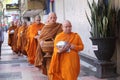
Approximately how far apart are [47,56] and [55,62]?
1.10m

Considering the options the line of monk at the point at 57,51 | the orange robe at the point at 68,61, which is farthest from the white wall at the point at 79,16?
the orange robe at the point at 68,61

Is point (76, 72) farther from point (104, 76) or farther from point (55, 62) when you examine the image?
point (104, 76)

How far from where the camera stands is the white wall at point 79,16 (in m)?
11.5

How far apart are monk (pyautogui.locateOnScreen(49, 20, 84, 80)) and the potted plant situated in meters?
1.93

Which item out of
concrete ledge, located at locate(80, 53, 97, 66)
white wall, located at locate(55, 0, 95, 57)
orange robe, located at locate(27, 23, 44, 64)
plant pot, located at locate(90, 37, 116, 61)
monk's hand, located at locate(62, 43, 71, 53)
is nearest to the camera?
monk's hand, located at locate(62, 43, 71, 53)

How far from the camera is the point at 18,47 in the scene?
1537 cm

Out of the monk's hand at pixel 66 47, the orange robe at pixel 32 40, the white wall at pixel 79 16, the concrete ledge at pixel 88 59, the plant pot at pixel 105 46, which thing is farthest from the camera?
the white wall at pixel 79 16

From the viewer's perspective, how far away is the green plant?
8.63 metres

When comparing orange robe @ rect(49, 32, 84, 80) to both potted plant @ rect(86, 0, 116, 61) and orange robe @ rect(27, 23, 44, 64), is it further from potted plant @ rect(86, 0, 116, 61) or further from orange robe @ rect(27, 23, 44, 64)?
orange robe @ rect(27, 23, 44, 64)

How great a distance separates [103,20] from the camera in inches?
339

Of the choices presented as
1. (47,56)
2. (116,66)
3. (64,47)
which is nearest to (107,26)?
(116,66)

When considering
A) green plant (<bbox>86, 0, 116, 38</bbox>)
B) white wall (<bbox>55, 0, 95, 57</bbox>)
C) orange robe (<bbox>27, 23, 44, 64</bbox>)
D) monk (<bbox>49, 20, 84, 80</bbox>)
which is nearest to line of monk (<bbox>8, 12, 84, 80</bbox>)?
monk (<bbox>49, 20, 84, 80</bbox>)

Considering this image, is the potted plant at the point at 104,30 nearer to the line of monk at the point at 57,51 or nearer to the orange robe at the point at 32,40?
the line of monk at the point at 57,51

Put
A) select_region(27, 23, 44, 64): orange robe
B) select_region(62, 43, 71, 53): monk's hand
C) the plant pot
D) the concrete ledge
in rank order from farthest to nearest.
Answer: select_region(27, 23, 44, 64): orange robe, the concrete ledge, the plant pot, select_region(62, 43, 71, 53): monk's hand
